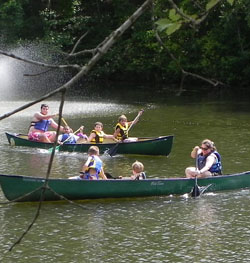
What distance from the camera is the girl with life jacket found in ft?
42.2

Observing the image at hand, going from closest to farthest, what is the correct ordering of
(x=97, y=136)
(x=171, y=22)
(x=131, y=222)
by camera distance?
1. (x=171, y=22)
2. (x=131, y=222)
3. (x=97, y=136)

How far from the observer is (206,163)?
42.3 feet

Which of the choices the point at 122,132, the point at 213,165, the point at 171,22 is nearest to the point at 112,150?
the point at 122,132

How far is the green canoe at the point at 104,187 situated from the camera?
442 inches

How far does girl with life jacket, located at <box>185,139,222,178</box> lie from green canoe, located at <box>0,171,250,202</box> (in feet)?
1.15

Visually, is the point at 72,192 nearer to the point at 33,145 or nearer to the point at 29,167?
the point at 29,167

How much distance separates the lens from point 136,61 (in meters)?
37.1

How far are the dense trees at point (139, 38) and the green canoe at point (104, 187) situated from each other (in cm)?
1869

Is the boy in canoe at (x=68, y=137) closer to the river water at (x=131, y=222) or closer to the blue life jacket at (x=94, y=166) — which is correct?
the river water at (x=131, y=222)

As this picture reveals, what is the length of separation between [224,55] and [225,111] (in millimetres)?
9262

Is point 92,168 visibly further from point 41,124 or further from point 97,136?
point 41,124

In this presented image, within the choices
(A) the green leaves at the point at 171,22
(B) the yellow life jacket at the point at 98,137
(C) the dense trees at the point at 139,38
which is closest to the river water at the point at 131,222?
(B) the yellow life jacket at the point at 98,137

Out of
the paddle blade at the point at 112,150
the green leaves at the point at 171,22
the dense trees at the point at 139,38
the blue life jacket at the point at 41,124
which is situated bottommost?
the paddle blade at the point at 112,150

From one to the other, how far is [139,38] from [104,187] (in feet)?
82.7
